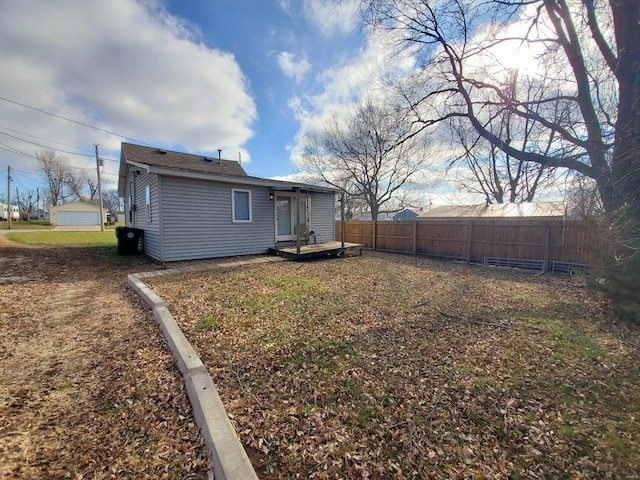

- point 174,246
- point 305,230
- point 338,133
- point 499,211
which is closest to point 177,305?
point 174,246

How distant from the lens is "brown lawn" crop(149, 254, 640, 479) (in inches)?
75.0

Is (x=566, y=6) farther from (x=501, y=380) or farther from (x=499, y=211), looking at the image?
(x=501, y=380)

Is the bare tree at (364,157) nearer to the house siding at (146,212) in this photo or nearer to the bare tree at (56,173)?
the house siding at (146,212)

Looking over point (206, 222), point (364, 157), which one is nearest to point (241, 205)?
point (206, 222)

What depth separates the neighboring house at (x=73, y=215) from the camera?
3800cm

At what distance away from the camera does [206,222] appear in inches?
378

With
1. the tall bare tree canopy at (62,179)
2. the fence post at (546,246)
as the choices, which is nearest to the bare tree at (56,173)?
the tall bare tree canopy at (62,179)

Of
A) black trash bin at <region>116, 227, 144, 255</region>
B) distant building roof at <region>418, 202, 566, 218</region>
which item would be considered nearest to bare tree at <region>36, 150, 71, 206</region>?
black trash bin at <region>116, 227, 144, 255</region>

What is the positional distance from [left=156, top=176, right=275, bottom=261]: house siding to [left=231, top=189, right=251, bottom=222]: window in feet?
0.47

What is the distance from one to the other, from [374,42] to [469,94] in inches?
153

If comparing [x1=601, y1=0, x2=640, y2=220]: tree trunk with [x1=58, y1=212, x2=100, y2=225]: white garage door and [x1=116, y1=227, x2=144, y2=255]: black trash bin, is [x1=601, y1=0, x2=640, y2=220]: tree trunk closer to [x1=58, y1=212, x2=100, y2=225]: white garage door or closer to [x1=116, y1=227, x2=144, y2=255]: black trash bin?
[x1=116, y1=227, x2=144, y2=255]: black trash bin

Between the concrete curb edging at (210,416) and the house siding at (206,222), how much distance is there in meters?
6.09

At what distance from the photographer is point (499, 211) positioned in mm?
14461

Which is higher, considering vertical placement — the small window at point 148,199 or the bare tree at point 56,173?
the bare tree at point 56,173
